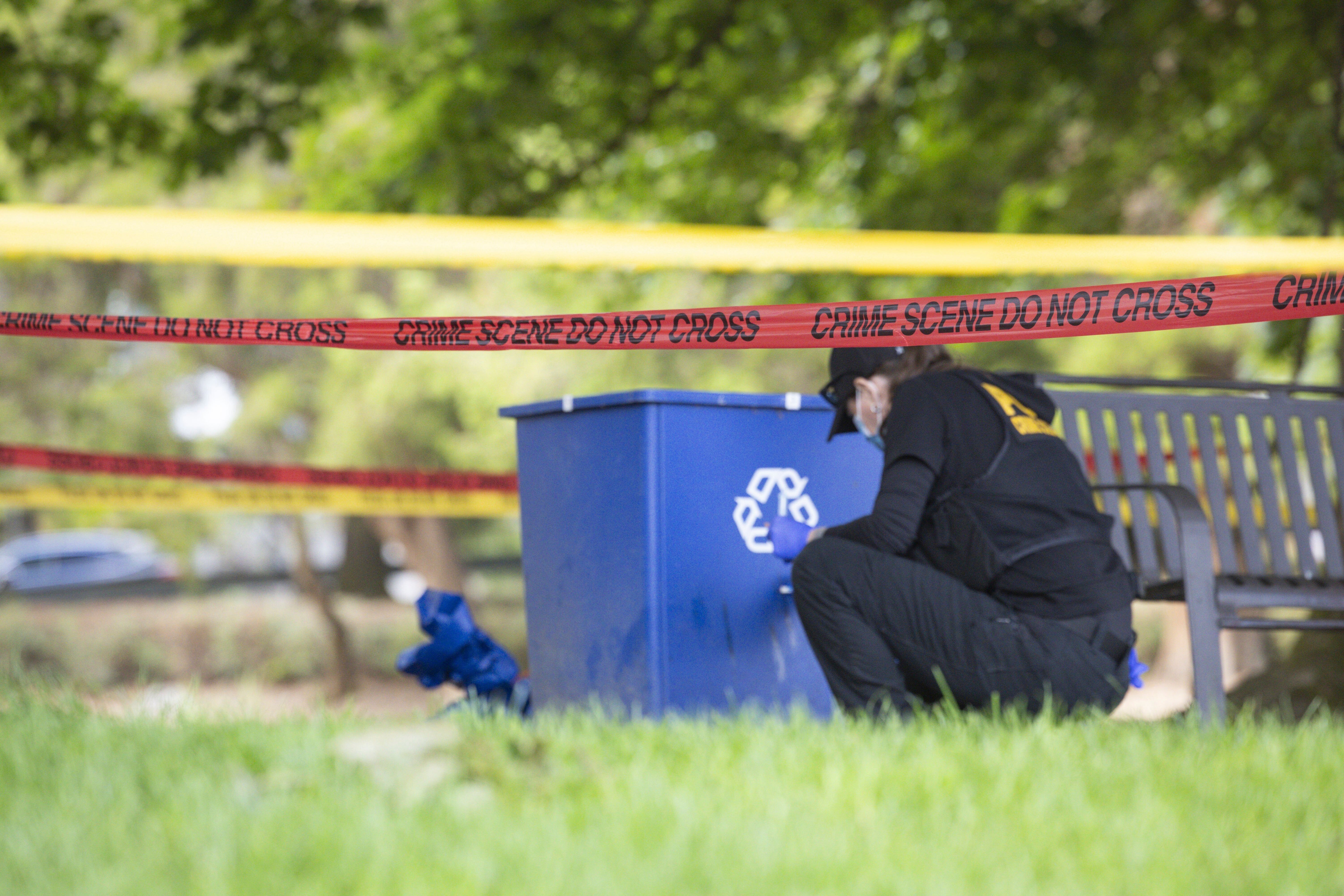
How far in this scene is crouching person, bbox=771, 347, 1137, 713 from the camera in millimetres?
2975

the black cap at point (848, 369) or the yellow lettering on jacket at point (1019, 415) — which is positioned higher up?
the black cap at point (848, 369)

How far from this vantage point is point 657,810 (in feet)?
6.35

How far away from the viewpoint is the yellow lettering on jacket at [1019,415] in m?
3.12

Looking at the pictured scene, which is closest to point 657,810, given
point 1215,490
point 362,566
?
point 1215,490

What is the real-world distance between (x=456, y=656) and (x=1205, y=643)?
2256mm

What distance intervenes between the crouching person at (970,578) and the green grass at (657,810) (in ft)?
1.31

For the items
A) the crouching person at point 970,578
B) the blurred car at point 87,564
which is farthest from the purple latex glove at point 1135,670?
the blurred car at point 87,564

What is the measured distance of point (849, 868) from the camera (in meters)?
Answer: 1.72

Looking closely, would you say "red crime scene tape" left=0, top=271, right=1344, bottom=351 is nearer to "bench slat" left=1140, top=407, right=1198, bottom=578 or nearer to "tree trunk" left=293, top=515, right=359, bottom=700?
"bench slat" left=1140, top=407, right=1198, bottom=578

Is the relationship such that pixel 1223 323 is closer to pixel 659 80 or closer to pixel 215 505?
pixel 659 80

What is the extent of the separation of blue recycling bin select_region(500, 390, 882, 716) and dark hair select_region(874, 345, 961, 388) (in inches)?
15.7

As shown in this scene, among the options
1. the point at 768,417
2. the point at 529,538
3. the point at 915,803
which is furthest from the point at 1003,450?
the point at 529,538

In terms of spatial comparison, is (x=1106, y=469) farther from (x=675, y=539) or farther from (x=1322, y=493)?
(x=675, y=539)

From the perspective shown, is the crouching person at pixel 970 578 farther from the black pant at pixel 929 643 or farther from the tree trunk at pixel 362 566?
the tree trunk at pixel 362 566
